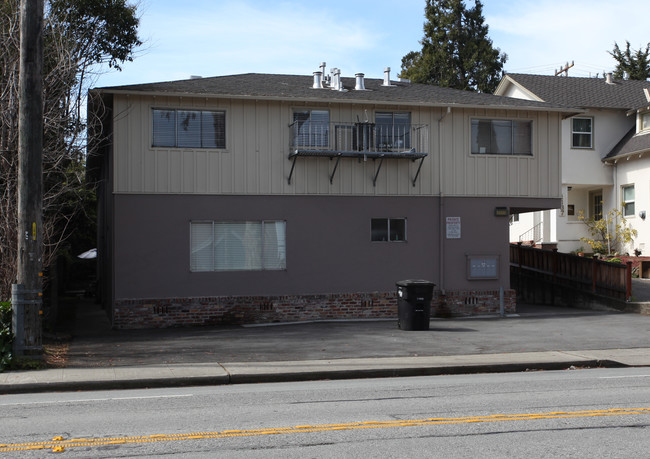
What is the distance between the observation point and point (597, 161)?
103 feet

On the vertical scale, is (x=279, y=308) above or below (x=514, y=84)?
below

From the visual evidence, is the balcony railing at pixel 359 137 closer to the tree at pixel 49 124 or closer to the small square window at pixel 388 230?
the small square window at pixel 388 230

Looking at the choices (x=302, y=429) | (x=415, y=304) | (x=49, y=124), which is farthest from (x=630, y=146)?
(x=302, y=429)

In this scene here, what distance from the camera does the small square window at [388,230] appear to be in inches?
818

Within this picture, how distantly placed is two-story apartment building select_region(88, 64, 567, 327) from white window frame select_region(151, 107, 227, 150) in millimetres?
37

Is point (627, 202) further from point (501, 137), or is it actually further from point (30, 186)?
point (30, 186)

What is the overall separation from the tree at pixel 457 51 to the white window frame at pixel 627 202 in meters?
20.4

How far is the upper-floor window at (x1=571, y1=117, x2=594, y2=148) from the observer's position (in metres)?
31.5

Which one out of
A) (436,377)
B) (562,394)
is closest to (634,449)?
(562,394)

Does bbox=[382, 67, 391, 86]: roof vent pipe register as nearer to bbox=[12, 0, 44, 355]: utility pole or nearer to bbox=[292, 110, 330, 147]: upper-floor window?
bbox=[292, 110, 330, 147]: upper-floor window

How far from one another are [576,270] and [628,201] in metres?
8.43

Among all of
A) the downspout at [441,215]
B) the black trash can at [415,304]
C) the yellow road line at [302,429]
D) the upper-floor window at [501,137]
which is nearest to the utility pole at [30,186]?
the yellow road line at [302,429]

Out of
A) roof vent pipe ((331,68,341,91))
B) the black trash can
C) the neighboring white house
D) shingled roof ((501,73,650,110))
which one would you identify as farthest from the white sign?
shingled roof ((501,73,650,110))

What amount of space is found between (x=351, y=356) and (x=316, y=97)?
861cm
